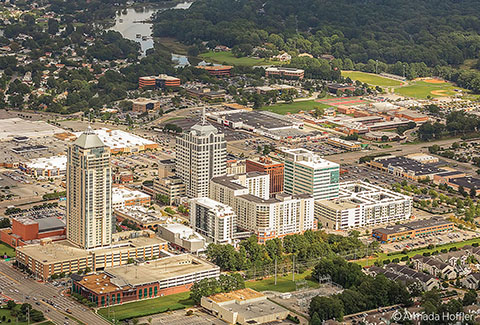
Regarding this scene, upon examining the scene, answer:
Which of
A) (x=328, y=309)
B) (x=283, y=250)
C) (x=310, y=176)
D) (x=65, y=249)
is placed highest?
(x=310, y=176)

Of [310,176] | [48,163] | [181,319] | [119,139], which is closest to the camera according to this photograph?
[181,319]

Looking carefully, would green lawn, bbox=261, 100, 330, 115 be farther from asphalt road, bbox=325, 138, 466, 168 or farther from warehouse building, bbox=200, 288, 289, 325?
warehouse building, bbox=200, 288, 289, 325

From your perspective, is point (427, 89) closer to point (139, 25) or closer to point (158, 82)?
point (158, 82)

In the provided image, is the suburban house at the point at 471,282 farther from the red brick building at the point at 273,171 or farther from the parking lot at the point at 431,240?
the red brick building at the point at 273,171

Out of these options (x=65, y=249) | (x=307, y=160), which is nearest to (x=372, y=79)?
(x=307, y=160)

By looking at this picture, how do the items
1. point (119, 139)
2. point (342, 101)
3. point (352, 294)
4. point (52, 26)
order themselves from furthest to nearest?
point (52, 26) → point (342, 101) → point (119, 139) → point (352, 294)

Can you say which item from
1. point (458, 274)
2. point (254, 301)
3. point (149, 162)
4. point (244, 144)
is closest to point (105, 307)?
point (254, 301)

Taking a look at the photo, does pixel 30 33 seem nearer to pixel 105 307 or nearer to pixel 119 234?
pixel 119 234

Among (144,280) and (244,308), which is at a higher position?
(144,280)

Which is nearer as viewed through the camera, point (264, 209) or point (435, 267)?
point (435, 267)
